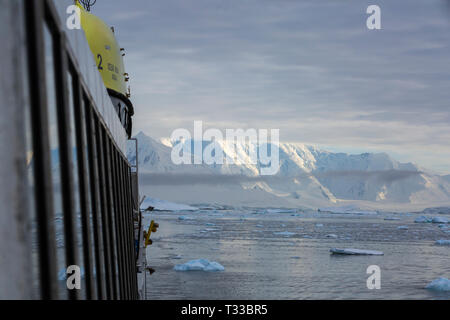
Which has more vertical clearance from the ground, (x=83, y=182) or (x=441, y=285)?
(x=83, y=182)

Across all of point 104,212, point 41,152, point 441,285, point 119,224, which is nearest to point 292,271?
point 441,285

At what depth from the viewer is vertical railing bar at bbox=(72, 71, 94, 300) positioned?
4000 mm

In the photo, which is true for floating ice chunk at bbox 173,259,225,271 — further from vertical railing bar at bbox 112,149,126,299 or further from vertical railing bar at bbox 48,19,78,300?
vertical railing bar at bbox 48,19,78,300

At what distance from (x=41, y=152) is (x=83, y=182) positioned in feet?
5.87

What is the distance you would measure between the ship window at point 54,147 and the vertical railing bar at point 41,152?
199 millimetres

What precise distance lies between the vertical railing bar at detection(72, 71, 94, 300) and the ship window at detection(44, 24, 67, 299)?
81 cm

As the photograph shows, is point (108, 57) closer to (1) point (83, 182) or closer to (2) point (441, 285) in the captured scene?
(1) point (83, 182)

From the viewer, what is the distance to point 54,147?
3.08m

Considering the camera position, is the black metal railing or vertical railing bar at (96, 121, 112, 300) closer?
the black metal railing

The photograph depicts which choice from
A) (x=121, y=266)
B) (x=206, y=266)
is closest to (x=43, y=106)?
(x=121, y=266)

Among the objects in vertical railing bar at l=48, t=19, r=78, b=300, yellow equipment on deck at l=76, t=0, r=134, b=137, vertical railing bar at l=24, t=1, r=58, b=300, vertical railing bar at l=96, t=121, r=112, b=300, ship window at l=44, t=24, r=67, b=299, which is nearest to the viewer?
vertical railing bar at l=24, t=1, r=58, b=300

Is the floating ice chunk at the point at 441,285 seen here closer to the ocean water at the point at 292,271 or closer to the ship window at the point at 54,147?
the ocean water at the point at 292,271

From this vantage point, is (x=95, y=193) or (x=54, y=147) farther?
(x=95, y=193)

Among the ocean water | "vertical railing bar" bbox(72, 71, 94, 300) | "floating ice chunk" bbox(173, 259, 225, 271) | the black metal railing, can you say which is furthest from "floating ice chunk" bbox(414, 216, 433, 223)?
"vertical railing bar" bbox(72, 71, 94, 300)
